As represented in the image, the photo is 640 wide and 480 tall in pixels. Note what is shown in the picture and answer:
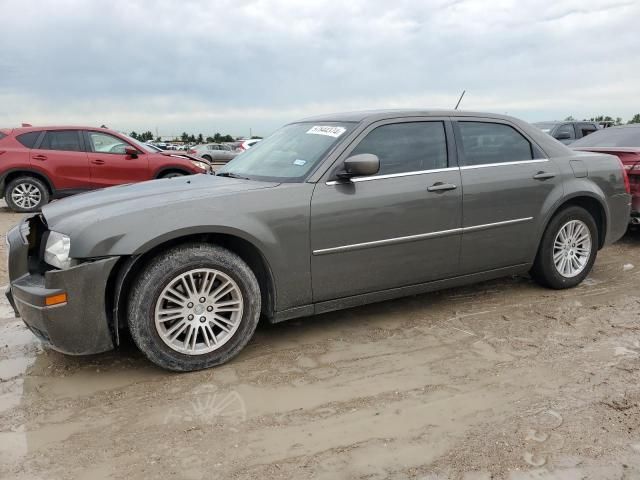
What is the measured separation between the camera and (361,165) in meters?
3.59

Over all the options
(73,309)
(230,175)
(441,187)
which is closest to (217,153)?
(230,175)

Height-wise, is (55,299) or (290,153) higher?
(290,153)

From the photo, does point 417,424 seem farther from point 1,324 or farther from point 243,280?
point 1,324

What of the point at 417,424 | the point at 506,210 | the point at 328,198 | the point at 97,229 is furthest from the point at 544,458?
the point at 97,229

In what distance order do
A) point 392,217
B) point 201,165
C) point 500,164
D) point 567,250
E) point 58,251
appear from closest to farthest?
point 58,251 < point 392,217 < point 500,164 < point 567,250 < point 201,165

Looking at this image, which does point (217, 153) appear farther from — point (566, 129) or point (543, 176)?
point (543, 176)

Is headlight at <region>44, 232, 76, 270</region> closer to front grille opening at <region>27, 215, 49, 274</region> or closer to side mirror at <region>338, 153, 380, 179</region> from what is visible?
front grille opening at <region>27, 215, 49, 274</region>

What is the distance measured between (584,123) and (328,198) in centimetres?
1273

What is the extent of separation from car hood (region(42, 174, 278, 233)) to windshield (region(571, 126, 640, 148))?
5805mm

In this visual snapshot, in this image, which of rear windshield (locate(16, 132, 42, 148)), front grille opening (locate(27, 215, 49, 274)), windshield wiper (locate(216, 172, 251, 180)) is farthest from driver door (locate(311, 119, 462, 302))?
rear windshield (locate(16, 132, 42, 148))

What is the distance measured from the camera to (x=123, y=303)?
3277mm

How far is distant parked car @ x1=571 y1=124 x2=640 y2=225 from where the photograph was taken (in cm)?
643

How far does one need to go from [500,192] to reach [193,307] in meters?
2.55

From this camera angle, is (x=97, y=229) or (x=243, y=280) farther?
(x=243, y=280)
